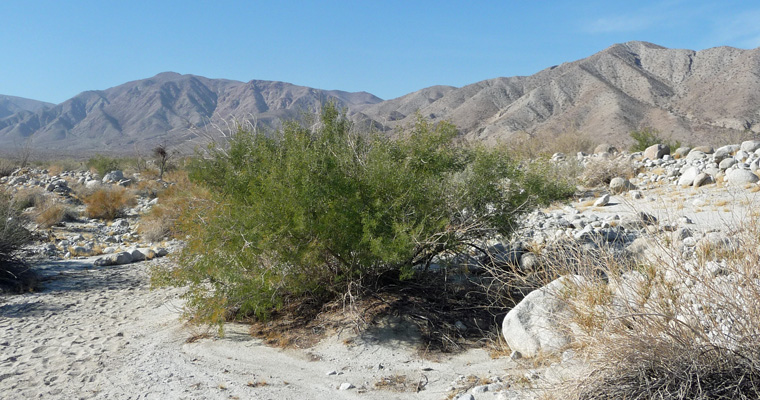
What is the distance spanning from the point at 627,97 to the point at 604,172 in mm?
37684

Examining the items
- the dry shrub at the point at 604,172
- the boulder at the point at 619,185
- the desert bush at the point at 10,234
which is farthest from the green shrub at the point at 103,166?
the boulder at the point at 619,185

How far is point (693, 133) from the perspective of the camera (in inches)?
1631

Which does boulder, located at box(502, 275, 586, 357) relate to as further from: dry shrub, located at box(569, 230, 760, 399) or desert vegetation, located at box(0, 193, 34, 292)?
desert vegetation, located at box(0, 193, 34, 292)

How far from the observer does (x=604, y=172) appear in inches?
671

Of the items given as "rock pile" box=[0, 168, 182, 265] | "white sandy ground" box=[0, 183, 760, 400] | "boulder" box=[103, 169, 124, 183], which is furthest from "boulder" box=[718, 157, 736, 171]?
"boulder" box=[103, 169, 124, 183]

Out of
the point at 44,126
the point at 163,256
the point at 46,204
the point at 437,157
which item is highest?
the point at 44,126

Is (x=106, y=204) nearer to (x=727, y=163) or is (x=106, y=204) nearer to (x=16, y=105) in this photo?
(x=727, y=163)

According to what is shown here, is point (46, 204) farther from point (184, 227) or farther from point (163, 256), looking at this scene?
point (184, 227)

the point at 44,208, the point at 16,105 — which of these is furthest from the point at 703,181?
the point at 16,105

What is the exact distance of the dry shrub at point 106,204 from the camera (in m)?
18.0

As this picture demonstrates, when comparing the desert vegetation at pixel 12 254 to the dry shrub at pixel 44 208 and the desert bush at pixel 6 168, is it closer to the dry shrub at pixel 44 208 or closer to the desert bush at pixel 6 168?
the dry shrub at pixel 44 208

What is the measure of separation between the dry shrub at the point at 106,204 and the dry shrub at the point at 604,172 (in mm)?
16057

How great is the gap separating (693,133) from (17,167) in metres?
46.9

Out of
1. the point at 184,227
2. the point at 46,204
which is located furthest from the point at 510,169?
the point at 46,204
